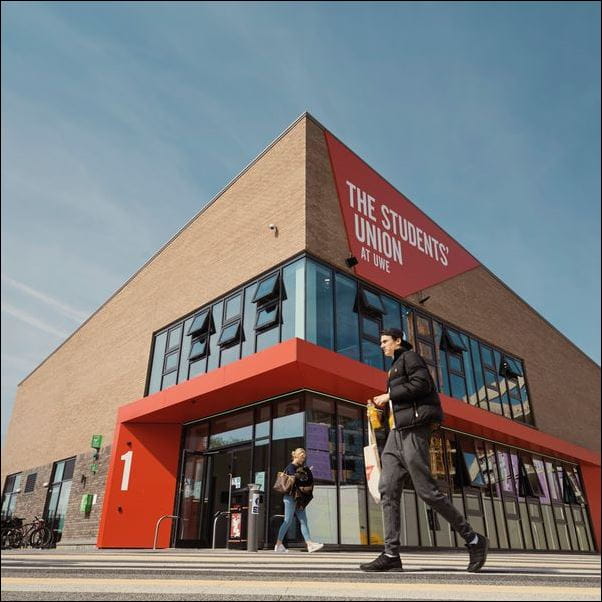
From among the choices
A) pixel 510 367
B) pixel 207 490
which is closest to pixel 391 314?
pixel 207 490

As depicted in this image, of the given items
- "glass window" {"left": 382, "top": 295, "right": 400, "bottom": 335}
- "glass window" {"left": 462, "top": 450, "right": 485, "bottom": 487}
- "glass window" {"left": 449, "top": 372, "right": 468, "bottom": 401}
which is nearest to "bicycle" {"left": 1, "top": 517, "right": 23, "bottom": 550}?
"glass window" {"left": 382, "top": 295, "right": 400, "bottom": 335}

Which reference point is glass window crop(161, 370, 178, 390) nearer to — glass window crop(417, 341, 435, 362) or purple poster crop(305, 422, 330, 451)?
purple poster crop(305, 422, 330, 451)

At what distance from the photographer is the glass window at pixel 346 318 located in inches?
476

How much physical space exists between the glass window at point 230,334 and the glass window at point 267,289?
96 cm

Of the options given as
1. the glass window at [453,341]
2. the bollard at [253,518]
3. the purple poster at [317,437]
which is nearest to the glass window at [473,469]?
the glass window at [453,341]

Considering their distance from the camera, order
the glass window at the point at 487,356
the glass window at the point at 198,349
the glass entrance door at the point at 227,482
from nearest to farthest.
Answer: the glass entrance door at the point at 227,482 → the glass window at the point at 198,349 → the glass window at the point at 487,356

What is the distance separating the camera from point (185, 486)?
1416 centimetres

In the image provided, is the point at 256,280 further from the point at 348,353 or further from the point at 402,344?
the point at 402,344

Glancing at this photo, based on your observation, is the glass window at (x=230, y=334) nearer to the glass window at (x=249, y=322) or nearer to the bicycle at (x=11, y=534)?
the glass window at (x=249, y=322)

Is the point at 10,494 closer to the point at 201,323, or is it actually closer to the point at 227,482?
the point at 201,323

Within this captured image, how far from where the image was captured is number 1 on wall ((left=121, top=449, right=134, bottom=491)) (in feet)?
45.4

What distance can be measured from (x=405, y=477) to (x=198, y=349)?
11520 millimetres

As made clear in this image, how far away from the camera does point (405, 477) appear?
12.7ft

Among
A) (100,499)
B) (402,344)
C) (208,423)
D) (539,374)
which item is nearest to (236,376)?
(208,423)
